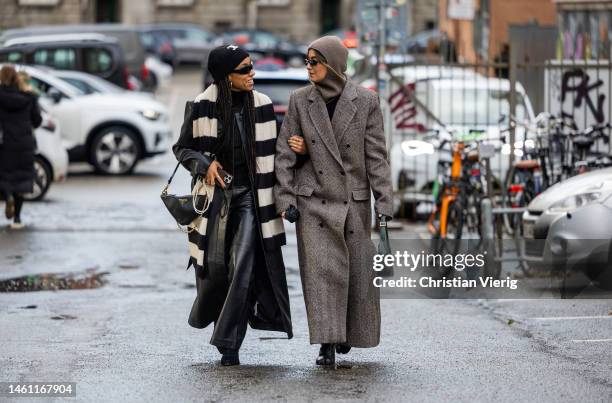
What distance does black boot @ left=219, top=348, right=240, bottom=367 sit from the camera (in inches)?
335

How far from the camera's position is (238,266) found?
8.37 m

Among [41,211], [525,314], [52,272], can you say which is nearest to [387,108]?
[41,211]

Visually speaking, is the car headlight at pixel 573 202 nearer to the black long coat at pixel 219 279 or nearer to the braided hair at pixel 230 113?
the black long coat at pixel 219 279

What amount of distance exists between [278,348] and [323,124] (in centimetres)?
161

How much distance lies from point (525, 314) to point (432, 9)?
53.9 m

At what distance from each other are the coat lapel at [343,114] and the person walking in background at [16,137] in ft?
28.5

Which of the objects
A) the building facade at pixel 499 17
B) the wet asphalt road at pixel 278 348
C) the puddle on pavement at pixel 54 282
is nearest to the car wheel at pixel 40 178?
the wet asphalt road at pixel 278 348

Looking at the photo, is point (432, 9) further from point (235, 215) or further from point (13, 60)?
point (235, 215)

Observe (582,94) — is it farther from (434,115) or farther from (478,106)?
(478,106)

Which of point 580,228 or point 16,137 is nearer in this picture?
point 580,228

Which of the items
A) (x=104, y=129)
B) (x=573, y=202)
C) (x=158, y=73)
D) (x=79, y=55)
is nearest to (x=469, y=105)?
(x=573, y=202)

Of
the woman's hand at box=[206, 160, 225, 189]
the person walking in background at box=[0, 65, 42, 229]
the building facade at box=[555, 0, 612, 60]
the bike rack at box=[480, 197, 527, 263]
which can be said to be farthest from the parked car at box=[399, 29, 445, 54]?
the woman's hand at box=[206, 160, 225, 189]

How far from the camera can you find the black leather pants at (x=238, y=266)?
838 cm

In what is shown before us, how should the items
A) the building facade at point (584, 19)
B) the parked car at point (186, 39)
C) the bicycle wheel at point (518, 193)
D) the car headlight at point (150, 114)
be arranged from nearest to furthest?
the bicycle wheel at point (518, 193)
the building facade at point (584, 19)
the car headlight at point (150, 114)
the parked car at point (186, 39)
